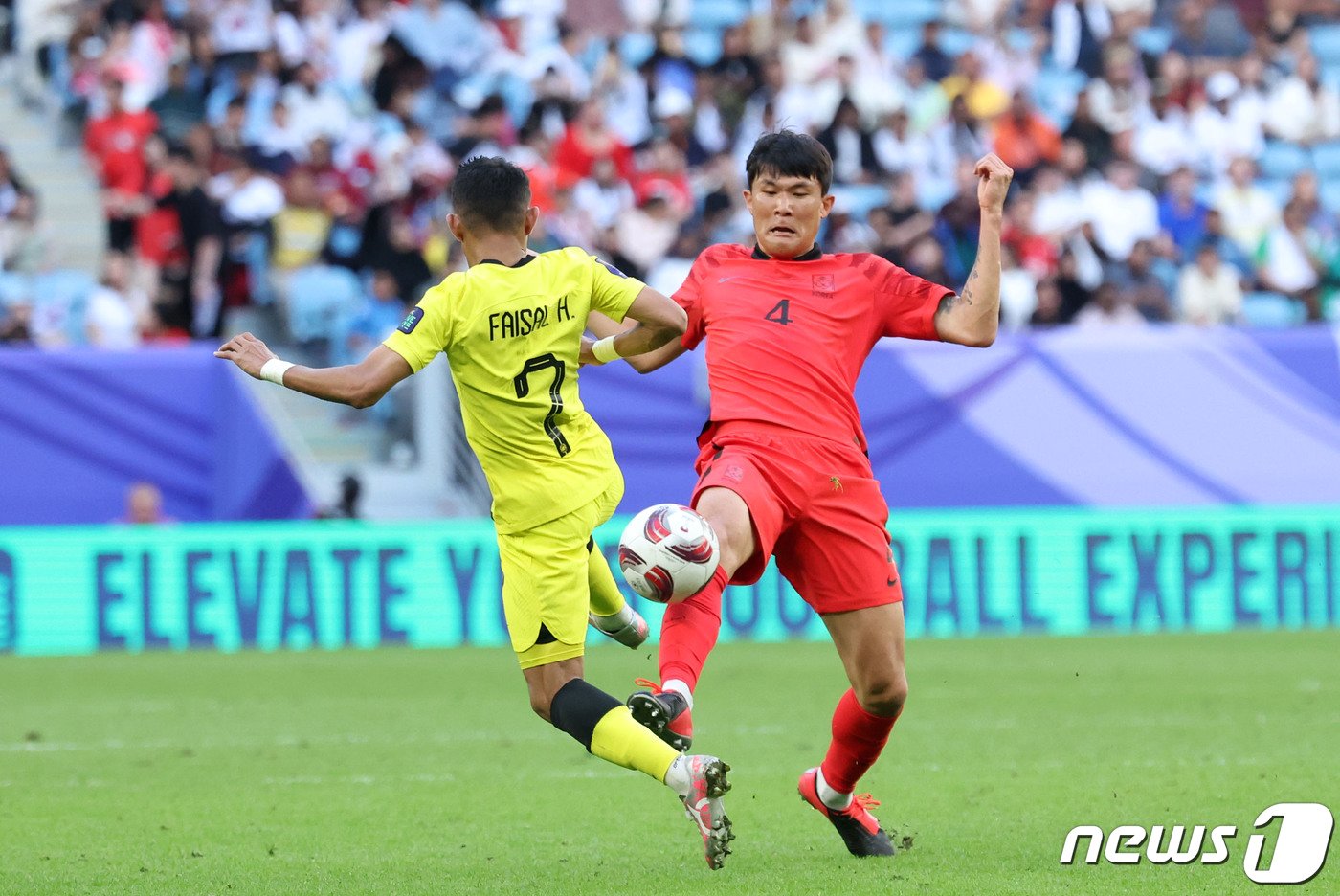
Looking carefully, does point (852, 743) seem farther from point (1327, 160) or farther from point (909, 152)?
point (1327, 160)

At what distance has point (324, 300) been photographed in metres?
16.5

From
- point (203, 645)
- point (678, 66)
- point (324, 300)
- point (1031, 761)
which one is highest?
point (678, 66)

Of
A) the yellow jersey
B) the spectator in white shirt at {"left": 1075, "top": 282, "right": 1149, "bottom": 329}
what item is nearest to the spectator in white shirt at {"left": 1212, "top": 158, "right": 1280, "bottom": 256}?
the spectator in white shirt at {"left": 1075, "top": 282, "right": 1149, "bottom": 329}

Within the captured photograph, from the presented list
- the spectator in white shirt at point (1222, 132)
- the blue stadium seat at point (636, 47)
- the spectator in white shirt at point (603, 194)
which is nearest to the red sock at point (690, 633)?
the spectator in white shirt at point (603, 194)

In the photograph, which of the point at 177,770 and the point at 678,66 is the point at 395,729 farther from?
the point at 678,66

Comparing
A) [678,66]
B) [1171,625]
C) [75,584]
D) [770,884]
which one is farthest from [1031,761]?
[678,66]

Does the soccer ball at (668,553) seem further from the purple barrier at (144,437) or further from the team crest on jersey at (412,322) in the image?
the purple barrier at (144,437)

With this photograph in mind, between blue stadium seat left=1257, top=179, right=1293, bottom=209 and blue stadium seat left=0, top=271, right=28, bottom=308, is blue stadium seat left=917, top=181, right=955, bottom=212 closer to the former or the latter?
blue stadium seat left=1257, top=179, right=1293, bottom=209

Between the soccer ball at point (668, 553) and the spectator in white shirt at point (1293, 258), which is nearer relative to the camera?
the soccer ball at point (668, 553)

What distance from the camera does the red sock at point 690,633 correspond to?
236 inches

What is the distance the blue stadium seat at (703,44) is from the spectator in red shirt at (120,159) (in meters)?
5.45

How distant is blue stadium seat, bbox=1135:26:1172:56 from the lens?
858 inches

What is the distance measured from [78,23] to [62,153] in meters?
1.16

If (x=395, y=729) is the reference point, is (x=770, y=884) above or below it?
above
